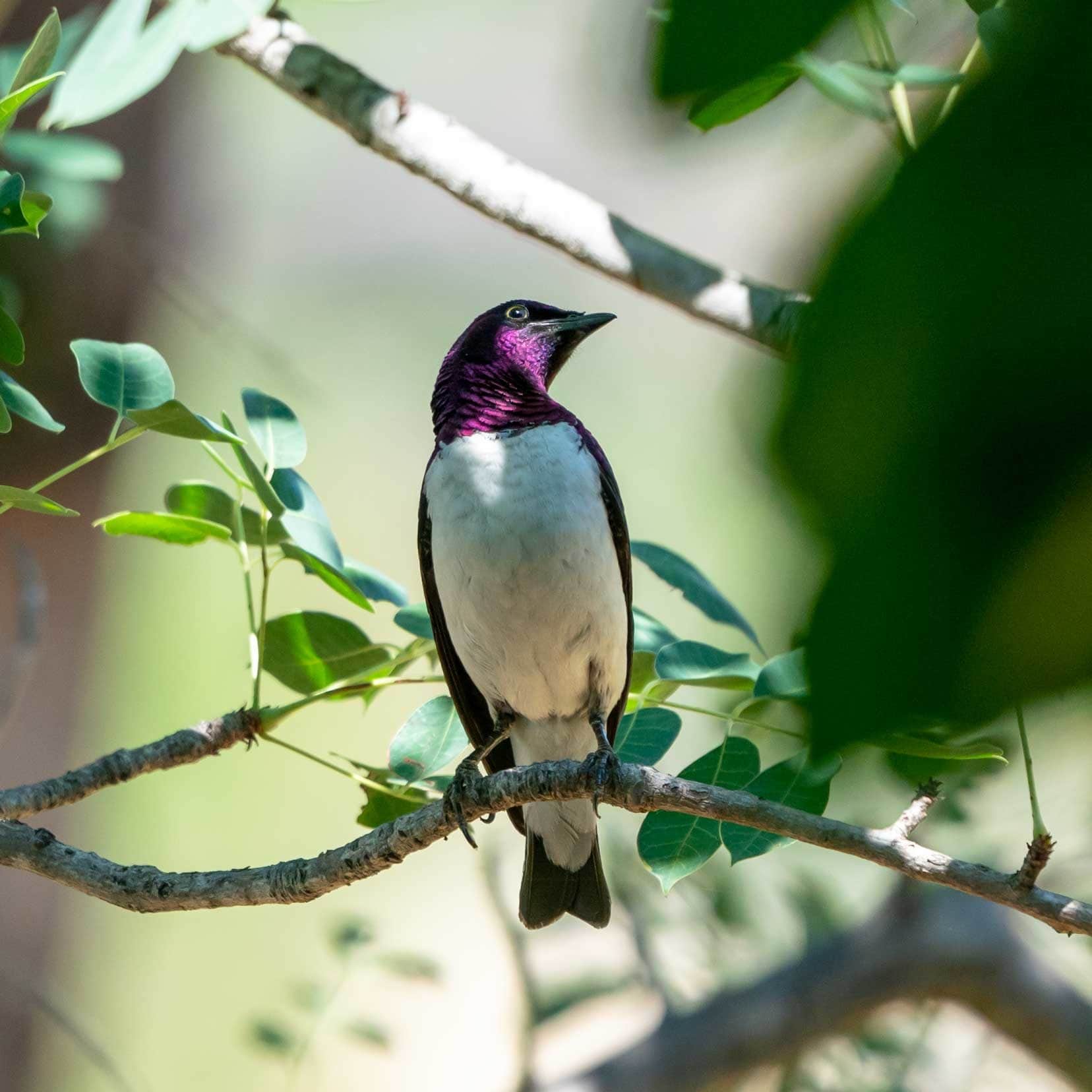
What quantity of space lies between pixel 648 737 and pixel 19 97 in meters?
1.57

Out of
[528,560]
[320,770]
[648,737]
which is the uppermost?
[648,737]

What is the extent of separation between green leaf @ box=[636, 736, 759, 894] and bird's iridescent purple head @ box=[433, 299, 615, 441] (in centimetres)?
142

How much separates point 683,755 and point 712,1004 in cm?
92

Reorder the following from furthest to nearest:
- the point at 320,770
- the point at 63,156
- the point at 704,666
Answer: the point at 320,770 → the point at 63,156 → the point at 704,666

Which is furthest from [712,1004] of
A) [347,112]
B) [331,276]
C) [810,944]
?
[331,276]

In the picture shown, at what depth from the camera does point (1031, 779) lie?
36.8 inches

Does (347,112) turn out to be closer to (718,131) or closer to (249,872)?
(249,872)

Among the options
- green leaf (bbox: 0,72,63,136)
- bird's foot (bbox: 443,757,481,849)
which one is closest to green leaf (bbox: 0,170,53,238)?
green leaf (bbox: 0,72,63,136)

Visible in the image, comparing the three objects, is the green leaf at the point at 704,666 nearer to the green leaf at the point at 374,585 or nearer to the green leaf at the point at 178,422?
the green leaf at the point at 374,585

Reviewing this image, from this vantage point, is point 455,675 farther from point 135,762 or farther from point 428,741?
point 135,762

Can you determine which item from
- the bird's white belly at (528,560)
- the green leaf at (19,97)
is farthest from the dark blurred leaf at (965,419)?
the bird's white belly at (528,560)

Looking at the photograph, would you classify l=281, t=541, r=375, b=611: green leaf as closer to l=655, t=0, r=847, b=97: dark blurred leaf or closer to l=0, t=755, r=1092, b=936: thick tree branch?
l=0, t=755, r=1092, b=936: thick tree branch

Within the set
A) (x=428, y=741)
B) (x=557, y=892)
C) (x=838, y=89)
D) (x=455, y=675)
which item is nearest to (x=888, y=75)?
(x=838, y=89)

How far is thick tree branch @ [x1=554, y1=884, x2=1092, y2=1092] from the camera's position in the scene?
4219mm
